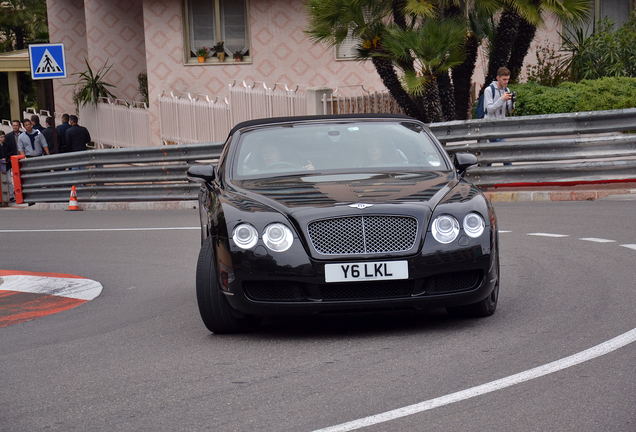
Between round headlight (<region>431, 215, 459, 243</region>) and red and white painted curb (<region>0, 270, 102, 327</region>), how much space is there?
3.45 meters

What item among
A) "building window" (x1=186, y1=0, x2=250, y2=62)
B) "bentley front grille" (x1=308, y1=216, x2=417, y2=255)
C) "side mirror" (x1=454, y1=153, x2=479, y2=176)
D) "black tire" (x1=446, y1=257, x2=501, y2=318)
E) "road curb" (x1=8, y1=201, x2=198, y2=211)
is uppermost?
"building window" (x1=186, y1=0, x2=250, y2=62)

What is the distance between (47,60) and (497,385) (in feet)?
51.6

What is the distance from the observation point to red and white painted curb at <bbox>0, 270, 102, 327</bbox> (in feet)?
24.9

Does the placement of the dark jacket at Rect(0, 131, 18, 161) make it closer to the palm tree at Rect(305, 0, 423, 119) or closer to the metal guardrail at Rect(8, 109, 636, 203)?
the metal guardrail at Rect(8, 109, 636, 203)

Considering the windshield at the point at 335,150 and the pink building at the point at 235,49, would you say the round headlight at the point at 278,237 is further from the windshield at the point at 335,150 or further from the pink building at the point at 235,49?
the pink building at the point at 235,49

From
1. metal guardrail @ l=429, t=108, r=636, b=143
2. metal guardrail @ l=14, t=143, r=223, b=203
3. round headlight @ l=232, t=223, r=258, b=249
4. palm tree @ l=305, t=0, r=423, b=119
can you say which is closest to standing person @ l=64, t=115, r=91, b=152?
metal guardrail @ l=14, t=143, r=223, b=203

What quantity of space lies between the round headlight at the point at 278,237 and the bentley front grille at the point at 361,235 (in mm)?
141

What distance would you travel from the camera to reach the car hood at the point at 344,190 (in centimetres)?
584

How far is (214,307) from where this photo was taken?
602cm

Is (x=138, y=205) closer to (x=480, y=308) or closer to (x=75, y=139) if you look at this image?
(x=75, y=139)

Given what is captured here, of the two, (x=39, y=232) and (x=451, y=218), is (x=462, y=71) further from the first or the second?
(x=451, y=218)

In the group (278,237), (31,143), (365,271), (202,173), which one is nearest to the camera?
(365,271)

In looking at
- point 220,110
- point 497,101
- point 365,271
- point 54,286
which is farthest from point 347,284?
point 220,110

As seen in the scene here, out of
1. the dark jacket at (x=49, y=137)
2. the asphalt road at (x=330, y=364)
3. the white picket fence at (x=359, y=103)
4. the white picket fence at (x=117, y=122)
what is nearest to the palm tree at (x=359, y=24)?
the white picket fence at (x=359, y=103)
